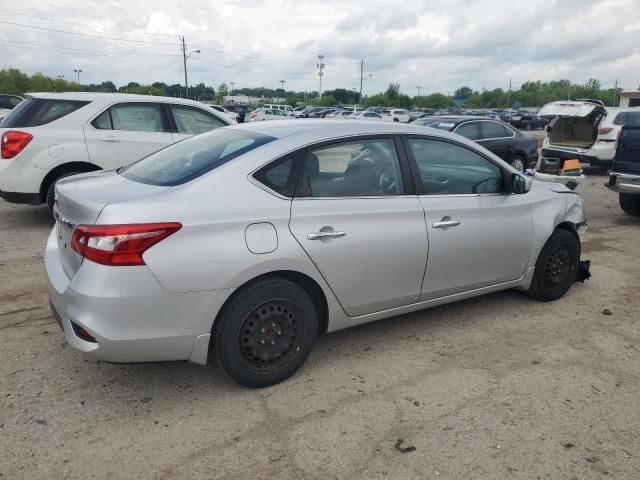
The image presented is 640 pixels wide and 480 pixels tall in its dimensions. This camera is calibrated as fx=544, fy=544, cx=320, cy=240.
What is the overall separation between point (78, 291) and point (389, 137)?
223cm

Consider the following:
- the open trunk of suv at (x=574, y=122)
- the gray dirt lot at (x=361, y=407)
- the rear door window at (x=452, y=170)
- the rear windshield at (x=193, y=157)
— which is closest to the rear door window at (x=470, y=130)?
the open trunk of suv at (x=574, y=122)

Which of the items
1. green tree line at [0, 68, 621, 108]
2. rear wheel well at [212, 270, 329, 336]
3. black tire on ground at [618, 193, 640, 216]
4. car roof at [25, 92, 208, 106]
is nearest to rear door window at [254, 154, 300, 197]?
rear wheel well at [212, 270, 329, 336]

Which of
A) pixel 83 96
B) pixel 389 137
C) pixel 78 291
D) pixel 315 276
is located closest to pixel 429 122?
pixel 83 96

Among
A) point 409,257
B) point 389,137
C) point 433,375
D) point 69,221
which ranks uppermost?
point 389,137

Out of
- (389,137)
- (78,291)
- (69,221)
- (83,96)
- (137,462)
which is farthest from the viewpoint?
(83,96)

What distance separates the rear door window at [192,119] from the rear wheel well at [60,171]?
1341mm

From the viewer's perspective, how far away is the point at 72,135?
6.82 meters

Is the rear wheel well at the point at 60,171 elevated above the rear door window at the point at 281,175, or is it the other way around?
the rear door window at the point at 281,175

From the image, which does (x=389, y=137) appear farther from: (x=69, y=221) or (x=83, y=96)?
(x=83, y=96)

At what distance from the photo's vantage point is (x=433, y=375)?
3527mm

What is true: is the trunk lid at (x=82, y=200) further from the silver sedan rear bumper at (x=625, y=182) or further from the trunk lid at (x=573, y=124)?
the trunk lid at (x=573, y=124)

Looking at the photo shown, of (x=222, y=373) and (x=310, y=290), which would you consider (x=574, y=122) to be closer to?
(x=310, y=290)

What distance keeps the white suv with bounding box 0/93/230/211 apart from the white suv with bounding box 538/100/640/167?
8.75 m

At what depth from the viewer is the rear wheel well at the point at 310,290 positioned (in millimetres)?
3061
